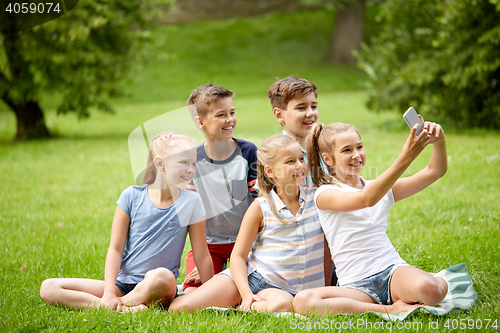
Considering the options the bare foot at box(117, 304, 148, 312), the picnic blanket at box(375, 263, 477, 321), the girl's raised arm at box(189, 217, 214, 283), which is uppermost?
the girl's raised arm at box(189, 217, 214, 283)

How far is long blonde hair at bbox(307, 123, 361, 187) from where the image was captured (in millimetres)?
3064

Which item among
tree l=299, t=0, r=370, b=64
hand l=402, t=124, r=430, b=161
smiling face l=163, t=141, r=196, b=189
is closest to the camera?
hand l=402, t=124, r=430, b=161

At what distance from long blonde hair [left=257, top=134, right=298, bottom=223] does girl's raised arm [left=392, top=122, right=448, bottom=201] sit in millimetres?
732

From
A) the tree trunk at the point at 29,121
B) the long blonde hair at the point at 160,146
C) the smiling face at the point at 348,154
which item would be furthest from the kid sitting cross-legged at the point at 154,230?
the tree trunk at the point at 29,121

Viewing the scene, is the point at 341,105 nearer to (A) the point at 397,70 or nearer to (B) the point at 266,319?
(A) the point at 397,70

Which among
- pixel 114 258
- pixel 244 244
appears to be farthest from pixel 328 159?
pixel 114 258

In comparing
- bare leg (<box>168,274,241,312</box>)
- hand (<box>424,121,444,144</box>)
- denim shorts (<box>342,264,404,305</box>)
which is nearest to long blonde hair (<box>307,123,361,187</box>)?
hand (<box>424,121,444,144</box>)

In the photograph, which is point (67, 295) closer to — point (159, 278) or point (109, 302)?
point (109, 302)

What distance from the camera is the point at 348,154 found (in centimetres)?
301

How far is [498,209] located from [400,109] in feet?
24.5

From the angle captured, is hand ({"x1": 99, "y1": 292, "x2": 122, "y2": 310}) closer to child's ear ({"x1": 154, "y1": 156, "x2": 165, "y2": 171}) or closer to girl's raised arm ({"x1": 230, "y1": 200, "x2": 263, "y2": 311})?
girl's raised arm ({"x1": 230, "y1": 200, "x2": 263, "y2": 311})

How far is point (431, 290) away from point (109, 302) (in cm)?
193

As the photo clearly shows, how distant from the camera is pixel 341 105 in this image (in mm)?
17781

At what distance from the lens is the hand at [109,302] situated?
2973mm
